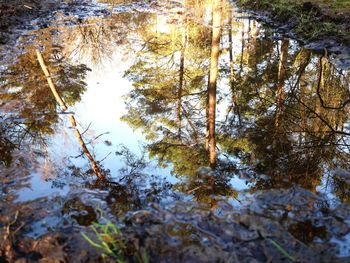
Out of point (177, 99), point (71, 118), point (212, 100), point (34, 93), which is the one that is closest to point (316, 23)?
point (212, 100)

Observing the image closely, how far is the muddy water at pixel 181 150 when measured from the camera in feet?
12.0

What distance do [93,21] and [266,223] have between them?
13.6 metres

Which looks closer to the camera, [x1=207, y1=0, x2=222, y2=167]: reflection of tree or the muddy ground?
[x1=207, y1=0, x2=222, y2=167]: reflection of tree

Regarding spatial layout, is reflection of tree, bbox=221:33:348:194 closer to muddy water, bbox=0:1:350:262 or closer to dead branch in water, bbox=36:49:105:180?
muddy water, bbox=0:1:350:262

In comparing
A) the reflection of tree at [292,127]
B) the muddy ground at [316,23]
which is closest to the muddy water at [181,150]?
the reflection of tree at [292,127]

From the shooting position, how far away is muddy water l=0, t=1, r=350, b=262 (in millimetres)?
3664

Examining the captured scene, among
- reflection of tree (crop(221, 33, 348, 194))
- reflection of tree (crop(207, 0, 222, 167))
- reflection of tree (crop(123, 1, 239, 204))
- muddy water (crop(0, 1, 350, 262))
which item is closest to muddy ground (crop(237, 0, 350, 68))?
muddy water (crop(0, 1, 350, 262))

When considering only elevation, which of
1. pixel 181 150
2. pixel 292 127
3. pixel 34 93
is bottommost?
pixel 181 150

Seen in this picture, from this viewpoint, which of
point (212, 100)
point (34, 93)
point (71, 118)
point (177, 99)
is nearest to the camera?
point (71, 118)

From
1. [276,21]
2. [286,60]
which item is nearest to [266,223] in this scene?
[286,60]

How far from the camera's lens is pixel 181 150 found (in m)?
5.89

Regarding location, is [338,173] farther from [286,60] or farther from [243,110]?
[286,60]

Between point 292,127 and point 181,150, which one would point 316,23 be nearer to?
point 292,127

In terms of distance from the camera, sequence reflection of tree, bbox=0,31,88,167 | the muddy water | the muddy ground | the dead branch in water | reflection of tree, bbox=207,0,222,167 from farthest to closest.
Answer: the muddy ground < reflection of tree, bbox=0,31,88,167 < reflection of tree, bbox=207,0,222,167 < the dead branch in water < the muddy water
